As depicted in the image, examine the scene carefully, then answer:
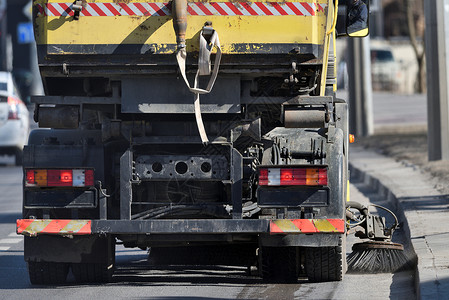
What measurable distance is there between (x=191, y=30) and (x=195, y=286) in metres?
2.06

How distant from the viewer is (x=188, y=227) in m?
8.59

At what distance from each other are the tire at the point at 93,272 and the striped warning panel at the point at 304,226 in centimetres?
159

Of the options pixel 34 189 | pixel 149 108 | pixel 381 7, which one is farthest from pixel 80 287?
pixel 381 7

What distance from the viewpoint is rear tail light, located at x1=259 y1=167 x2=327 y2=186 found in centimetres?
852

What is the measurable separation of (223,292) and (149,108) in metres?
1.53

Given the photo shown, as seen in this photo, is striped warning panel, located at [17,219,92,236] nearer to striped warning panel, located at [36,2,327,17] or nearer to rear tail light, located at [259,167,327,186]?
rear tail light, located at [259,167,327,186]

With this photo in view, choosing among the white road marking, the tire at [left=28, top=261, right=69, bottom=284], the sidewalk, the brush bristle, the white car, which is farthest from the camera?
the white car

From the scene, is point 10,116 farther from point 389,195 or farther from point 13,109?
point 389,195

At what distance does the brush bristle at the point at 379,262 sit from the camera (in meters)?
9.65

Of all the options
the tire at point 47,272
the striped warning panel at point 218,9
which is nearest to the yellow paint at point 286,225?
the striped warning panel at point 218,9

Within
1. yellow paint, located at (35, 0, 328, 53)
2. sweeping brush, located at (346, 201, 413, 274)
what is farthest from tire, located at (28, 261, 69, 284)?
sweeping brush, located at (346, 201, 413, 274)

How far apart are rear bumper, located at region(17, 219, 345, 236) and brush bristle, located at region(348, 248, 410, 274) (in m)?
1.18

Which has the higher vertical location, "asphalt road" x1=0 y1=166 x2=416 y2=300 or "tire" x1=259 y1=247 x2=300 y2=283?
"tire" x1=259 y1=247 x2=300 y2=283

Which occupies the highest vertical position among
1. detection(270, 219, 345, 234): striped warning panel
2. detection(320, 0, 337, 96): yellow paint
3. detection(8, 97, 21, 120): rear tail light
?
detection(8, 97, 21, 120): rear tail light
